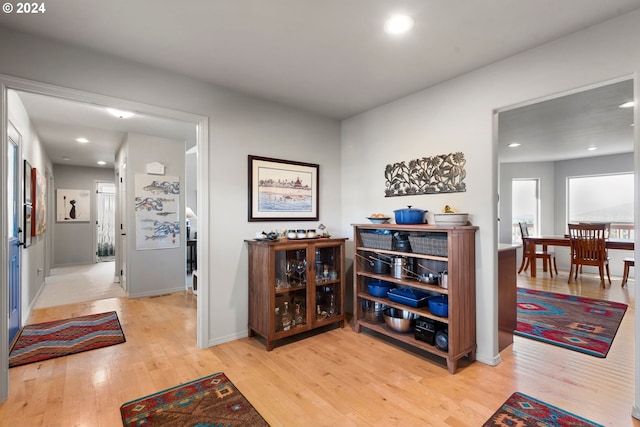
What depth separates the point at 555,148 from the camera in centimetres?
577

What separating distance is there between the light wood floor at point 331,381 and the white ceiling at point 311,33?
2.50m

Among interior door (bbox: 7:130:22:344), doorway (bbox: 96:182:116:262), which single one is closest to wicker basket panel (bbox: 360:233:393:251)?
interior door (bbox: 7:130:22:344)

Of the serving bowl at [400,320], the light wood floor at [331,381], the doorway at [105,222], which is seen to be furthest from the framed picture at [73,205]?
the serving bowl at [400,320]

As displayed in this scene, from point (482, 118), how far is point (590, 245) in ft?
14.9

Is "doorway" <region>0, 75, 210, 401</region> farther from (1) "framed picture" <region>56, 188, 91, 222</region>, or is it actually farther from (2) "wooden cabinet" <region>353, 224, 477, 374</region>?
(1) "framed picture" <region>56, 188, 91, 222</region>

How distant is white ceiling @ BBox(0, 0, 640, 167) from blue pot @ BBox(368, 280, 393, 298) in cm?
203

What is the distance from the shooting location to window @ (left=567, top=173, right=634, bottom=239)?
6336 mm

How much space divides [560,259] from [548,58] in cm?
651

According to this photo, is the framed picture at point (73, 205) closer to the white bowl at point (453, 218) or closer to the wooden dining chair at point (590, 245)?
the white bowl at point (453, 218)

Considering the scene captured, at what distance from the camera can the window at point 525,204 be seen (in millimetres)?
7281

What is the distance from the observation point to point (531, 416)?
74.1 inches

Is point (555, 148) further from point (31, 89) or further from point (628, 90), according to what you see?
point (31, 89)

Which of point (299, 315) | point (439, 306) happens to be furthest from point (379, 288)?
point (299, 315)

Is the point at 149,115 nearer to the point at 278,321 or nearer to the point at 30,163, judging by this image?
the point at 278,321
